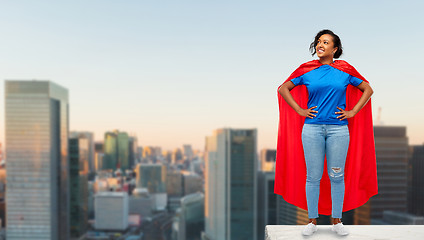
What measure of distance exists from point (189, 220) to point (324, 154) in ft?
598

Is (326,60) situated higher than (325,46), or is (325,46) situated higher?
(325,46)

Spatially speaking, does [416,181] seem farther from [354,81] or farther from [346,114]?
[346,114]

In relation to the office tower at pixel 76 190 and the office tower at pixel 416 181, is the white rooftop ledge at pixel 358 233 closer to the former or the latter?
the office tower at pixel 416 181

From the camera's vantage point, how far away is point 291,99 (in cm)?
641

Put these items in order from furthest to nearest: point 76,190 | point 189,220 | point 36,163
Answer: point 189,220, point 76,190, point 36,163

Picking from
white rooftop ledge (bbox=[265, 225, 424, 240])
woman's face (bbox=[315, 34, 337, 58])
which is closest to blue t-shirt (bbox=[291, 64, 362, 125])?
woman's face (bbox=[315, 34, 337, 58])

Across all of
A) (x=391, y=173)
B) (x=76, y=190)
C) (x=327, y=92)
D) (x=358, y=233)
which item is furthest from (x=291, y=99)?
(x=76, y=190)

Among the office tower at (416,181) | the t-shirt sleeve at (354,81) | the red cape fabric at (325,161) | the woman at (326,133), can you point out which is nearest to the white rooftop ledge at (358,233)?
the woman at (326,133)

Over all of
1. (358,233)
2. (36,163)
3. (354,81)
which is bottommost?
(36,163)

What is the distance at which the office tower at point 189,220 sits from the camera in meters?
180

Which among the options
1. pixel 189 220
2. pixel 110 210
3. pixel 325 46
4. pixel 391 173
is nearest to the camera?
pixel 325 46

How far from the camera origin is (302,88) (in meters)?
6.76

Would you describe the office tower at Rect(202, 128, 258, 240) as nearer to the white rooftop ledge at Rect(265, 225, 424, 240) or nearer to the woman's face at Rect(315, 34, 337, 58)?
the white rooftop ledge at Rect(265, 225, 424, 240)

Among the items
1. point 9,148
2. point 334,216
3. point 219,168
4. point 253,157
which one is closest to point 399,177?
point 253,157
